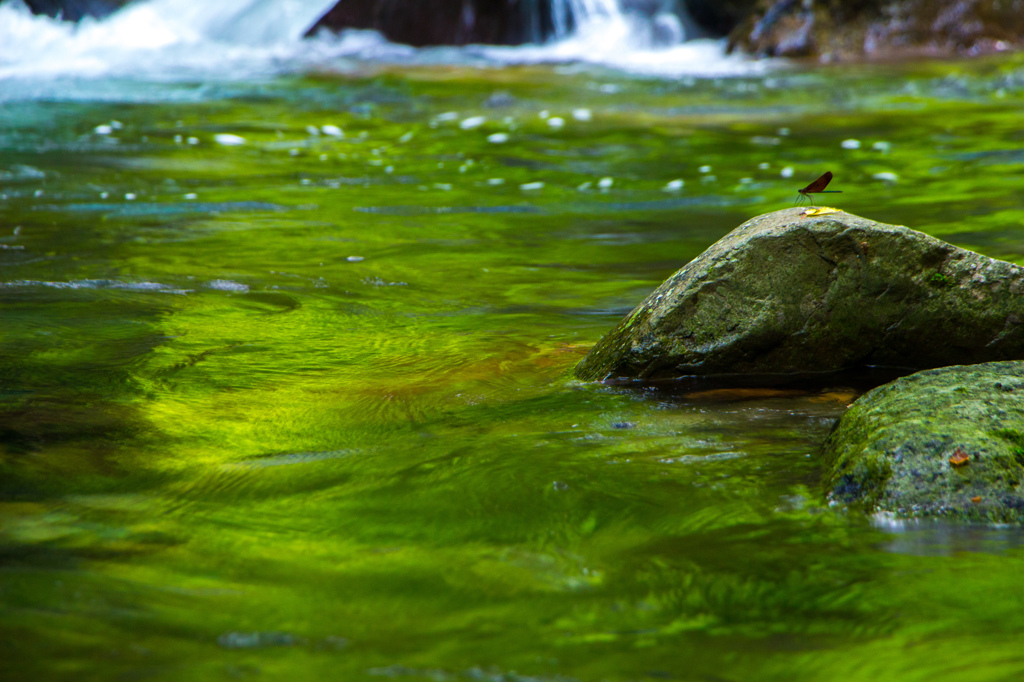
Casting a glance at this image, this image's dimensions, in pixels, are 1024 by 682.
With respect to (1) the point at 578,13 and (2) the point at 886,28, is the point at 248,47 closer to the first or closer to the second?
(1) the point at 578,13

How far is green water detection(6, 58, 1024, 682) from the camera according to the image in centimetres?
205

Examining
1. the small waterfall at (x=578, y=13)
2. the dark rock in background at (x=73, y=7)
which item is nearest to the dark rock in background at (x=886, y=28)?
the small waterfall at (x=578, y=13)

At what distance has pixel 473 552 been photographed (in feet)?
8.12

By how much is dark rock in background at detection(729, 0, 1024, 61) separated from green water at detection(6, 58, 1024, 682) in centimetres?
819

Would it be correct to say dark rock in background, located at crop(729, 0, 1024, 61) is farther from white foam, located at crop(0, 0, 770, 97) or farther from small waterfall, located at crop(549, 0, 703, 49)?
small waterfall, located at crop(549, 0, 703, 49)

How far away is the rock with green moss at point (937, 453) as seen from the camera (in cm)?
258

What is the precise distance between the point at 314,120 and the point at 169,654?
9126 mm

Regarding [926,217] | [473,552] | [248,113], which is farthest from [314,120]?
[473,552]

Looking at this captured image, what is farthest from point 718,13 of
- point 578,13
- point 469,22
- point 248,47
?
point 248,47

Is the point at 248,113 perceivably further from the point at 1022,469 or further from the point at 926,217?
the point at 1022,469

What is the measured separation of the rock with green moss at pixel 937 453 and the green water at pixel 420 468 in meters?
0.10

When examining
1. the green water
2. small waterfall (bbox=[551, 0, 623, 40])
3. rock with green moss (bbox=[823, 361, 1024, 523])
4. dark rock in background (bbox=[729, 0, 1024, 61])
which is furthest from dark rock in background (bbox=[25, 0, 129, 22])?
rock with green moss (bbox=[823, 361, 1024, 523])

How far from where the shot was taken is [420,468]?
2.96m

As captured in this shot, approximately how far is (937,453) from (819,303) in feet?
3.29
